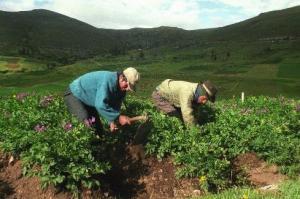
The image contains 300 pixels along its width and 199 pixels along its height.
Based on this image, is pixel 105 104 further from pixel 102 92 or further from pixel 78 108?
pixel 78 108

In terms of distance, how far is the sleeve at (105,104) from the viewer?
10266mm

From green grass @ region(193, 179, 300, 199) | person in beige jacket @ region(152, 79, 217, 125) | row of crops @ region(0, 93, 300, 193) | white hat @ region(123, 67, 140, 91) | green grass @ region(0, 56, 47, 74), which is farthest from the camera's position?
green grass @ region(0, 56, 47, 74)

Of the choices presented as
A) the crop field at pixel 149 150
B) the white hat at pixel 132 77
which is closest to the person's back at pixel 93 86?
the white hat at pixel 132 77

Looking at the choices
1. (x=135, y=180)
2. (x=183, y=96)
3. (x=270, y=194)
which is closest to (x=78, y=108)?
(x=135, y=180)

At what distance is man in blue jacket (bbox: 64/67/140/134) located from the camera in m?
10.3

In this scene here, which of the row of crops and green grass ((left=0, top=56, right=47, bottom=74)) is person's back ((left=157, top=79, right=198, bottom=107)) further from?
green grass ((left=0, top=56, right=47, bottom=74))

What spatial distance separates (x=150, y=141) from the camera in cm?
1209

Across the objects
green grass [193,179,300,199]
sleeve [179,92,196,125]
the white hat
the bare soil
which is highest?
the white hat

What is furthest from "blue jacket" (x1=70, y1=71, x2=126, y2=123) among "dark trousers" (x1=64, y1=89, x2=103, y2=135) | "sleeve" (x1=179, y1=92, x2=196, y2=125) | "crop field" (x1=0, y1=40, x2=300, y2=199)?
"sleeve" (x1=179, y1=92, x2=196, y2=125)

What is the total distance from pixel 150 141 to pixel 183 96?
1309 mm

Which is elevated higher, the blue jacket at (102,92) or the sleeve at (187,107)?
the blue jacket at (102,92)

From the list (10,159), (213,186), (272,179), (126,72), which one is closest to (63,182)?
(10,159)

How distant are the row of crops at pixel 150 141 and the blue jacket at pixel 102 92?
54 centimetres

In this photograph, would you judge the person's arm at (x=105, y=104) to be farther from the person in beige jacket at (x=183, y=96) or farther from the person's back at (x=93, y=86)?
the person in beige jacket at (x=183, y=96)
